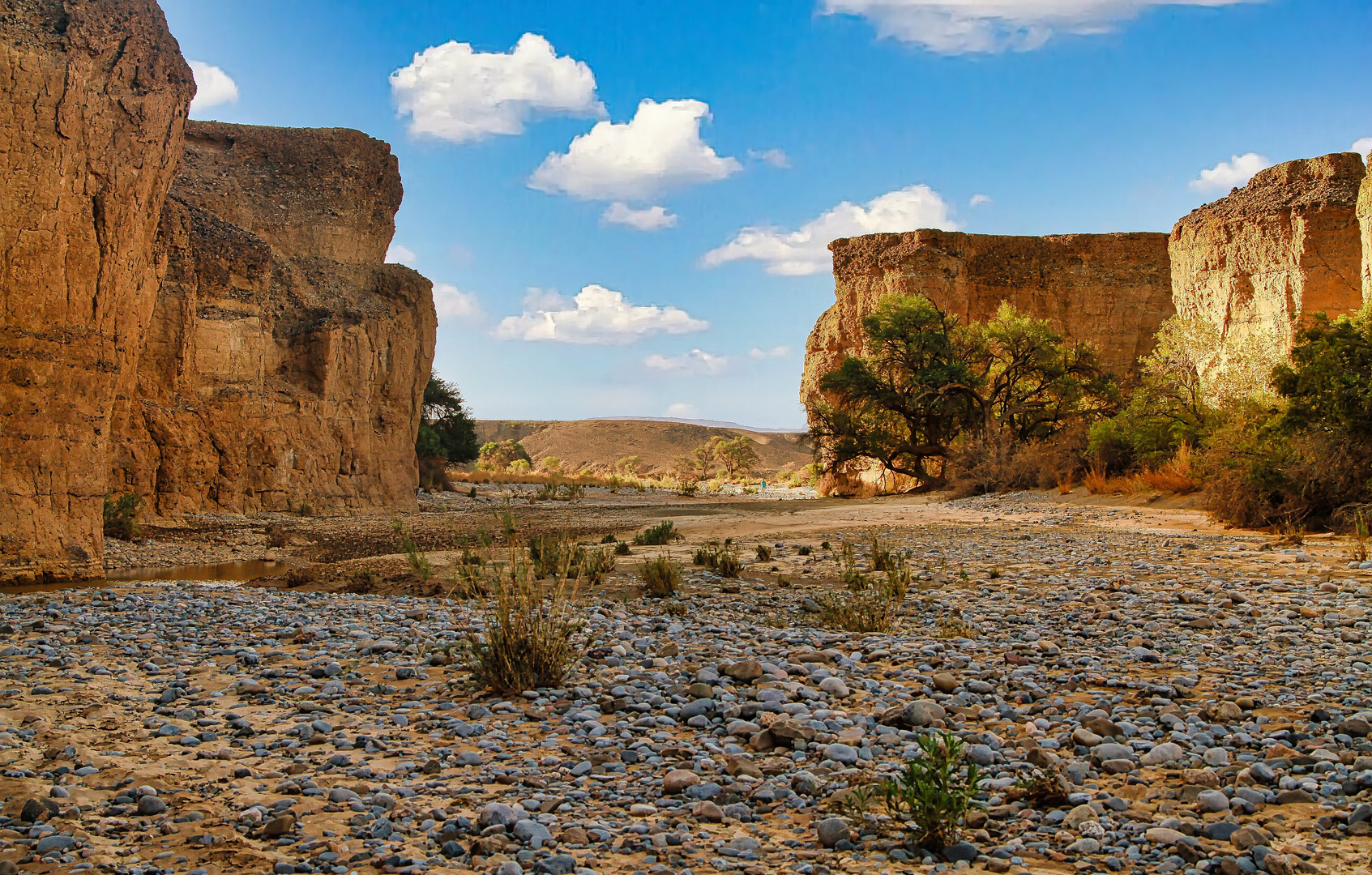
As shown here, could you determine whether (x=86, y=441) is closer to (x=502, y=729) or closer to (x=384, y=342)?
(x=502, y=729)

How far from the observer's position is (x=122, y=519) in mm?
14555

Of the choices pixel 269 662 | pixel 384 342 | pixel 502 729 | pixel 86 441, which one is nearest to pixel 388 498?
pixel 384 342

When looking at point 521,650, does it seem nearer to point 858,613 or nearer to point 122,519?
point 858,613

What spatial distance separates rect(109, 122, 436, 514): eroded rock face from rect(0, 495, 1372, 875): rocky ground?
12.0m

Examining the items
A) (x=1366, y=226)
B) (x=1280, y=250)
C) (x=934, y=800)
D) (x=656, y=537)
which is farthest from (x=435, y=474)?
(x=934, y=800)

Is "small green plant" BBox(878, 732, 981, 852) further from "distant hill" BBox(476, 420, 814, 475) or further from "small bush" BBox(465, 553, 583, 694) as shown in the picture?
"distant hill" BBox(476, 420, 814, 475)

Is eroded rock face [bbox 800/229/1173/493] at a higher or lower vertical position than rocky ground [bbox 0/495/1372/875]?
higher

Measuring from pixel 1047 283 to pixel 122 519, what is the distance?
40067 mm

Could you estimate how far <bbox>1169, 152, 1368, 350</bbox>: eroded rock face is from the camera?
→ 25.0 metres

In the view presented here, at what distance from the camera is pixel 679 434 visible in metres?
101

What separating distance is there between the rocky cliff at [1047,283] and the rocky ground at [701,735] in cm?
3505

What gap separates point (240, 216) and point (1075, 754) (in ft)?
87.3

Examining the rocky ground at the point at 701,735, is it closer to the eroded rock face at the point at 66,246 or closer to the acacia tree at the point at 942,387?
the eroded rock face at the point at 66,246

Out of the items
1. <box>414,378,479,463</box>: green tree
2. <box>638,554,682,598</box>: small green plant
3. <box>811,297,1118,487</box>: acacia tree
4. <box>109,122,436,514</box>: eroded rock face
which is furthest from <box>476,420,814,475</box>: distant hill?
<box>638,554,682,598</box>: small green plant
